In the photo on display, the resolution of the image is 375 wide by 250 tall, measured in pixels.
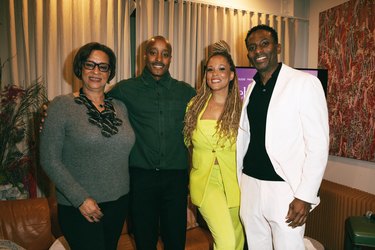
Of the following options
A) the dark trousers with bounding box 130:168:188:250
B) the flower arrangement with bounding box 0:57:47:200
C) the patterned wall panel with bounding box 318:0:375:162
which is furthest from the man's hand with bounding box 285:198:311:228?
the flower arrangement with bounding box 0:57:47:200

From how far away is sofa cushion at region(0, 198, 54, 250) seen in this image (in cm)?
247

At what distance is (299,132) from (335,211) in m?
2.11

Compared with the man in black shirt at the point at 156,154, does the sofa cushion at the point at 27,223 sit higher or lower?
lower

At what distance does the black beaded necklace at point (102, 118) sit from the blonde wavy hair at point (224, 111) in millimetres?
549

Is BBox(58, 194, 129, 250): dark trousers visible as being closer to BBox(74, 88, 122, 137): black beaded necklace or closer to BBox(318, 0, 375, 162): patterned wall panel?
BBox(74, 88, 122, 137): black beaded necklace

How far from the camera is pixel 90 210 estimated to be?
1497 millimetres

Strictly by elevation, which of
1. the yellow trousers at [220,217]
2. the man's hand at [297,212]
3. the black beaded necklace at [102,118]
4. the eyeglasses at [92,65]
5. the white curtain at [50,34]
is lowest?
the yellow trousers at [220,217]

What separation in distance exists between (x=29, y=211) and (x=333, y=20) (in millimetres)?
4081

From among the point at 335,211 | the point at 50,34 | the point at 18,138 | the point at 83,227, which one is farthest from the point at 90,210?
the point at 335,211

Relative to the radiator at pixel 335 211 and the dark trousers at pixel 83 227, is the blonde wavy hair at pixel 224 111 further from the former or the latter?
the radiator at pixel 335 211

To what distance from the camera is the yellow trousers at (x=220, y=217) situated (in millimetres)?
1872

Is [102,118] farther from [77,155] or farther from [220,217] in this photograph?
[220,217]

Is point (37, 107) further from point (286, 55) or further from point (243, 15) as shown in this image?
point (286, 55)

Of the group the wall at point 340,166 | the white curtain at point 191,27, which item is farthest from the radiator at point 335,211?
the white curtain at point 191,27
